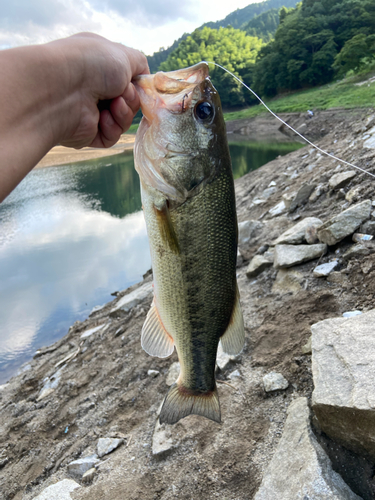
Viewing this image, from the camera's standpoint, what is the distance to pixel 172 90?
1.89 meters

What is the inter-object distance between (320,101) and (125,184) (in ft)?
71.0

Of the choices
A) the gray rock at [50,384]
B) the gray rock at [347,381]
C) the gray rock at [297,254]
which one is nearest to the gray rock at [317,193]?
the gray rock at [297,254]

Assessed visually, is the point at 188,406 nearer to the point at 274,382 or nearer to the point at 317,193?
the point at 274,382

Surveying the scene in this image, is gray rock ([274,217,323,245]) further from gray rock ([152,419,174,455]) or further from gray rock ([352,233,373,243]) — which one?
gray rock ([152,419,174,455])

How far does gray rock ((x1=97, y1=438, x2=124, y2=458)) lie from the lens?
3057 mm

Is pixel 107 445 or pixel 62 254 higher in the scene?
pixel 107 445

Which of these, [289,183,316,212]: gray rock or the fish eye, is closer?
the fish eye

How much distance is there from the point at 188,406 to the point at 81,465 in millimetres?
1502

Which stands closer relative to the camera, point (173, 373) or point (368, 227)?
point (173, 373)

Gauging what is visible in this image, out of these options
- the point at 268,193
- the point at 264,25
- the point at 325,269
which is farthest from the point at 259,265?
the point at 264,25

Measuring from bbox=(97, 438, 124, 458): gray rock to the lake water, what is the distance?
467cm

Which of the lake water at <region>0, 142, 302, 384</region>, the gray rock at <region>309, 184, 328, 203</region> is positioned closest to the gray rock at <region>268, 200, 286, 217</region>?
the gray rock at <region>309, 184, 328, 203</region>

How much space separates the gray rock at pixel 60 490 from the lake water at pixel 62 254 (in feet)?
15.6

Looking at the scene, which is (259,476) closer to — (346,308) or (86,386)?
(346,308)
